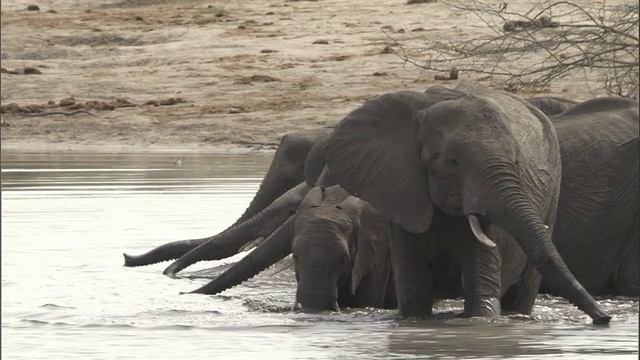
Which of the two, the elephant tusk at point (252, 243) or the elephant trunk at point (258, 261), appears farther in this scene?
the elephant tusk at point (252, 243)

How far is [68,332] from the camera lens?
777cm

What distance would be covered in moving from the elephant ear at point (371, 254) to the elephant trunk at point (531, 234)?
1.41 metres

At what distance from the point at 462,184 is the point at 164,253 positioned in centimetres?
361

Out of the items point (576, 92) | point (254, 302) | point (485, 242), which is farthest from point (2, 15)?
point (485, 242)

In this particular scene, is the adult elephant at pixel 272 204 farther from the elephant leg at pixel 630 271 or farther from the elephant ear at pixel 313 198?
the elephant leg at pixel 630 271

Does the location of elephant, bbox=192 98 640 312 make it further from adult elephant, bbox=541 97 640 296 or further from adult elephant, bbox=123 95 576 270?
adult elephant, bbox=123 95 576 270

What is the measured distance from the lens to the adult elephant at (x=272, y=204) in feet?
31.6

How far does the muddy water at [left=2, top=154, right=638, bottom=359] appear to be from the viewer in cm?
709

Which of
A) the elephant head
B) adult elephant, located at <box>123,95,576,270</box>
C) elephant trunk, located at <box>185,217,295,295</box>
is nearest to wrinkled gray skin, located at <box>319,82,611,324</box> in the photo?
the elephant head

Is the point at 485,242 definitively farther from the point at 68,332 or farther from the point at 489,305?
the point at 68,332

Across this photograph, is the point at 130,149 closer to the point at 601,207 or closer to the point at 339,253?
the point at 601,207

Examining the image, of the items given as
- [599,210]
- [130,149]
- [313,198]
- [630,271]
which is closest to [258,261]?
[313,198]

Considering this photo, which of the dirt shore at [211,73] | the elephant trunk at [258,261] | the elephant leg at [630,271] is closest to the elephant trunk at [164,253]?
the elephant trunk at [258,261]

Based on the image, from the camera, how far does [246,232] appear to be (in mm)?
9852
